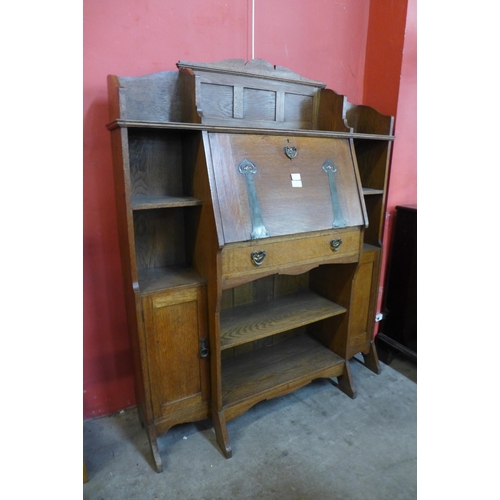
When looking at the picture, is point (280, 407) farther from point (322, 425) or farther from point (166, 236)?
point (166, 236)

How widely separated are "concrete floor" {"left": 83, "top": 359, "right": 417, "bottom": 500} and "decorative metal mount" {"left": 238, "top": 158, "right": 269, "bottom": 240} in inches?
43.9

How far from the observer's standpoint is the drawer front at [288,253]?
1.47m

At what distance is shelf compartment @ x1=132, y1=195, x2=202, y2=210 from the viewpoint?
1374 mm

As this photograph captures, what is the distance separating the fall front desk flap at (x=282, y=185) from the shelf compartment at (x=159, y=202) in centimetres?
15

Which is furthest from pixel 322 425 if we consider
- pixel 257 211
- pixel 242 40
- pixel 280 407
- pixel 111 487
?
pixel 242 40

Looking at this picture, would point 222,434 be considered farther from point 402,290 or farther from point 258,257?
point 402,290

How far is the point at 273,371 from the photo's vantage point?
6.42 feet

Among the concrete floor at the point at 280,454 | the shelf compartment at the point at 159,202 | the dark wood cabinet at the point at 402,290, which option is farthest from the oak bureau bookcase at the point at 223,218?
the dark wood cabinet at the point at 402,290

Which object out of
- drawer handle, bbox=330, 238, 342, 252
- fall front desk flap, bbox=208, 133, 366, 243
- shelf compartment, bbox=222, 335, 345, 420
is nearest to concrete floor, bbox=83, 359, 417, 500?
shelf compartment, bbox=222, 335, 345, 420

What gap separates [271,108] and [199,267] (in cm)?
95

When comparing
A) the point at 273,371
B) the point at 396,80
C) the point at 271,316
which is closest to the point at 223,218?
the point at 271,316

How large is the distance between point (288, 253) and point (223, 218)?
376 mm

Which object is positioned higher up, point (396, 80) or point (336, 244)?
point (396, 80)

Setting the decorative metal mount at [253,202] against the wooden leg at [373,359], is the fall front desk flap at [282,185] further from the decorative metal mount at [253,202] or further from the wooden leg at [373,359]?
the wooden leg at [373,359]
